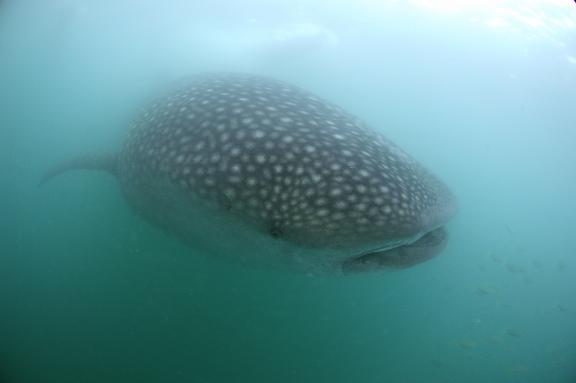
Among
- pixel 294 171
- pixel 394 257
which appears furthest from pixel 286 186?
pixel 394 257

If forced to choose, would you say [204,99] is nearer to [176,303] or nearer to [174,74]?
[176,303]

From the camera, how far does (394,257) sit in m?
2.57

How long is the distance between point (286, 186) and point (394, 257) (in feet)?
3.34

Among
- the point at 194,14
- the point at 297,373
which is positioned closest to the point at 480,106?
the point at 194,14

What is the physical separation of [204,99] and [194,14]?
10898 millimetres

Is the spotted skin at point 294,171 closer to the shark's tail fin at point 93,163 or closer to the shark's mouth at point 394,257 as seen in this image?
the shark's mouth at point 394,257

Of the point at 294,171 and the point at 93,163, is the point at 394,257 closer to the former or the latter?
the point at 294,171

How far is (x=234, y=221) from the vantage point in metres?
2.63

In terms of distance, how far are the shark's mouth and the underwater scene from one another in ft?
0.05

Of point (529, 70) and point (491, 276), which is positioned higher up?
point (529, 70)

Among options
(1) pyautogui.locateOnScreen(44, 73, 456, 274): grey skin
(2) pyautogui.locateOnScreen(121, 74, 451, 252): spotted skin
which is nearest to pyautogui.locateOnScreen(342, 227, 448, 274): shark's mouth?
(1) pyautogui.locateOnScreen(44, 73, 456, 274): grey skin

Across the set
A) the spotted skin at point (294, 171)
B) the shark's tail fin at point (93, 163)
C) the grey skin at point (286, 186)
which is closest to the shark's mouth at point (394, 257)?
the grey skin at point (286, 186)

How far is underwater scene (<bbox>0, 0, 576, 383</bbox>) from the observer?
2496 millimetres

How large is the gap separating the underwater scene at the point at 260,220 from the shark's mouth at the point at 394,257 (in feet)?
0.05
